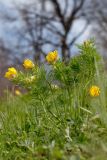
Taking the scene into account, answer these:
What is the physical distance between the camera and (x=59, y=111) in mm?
2418

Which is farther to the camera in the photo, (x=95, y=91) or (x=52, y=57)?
(x=52, y=57)

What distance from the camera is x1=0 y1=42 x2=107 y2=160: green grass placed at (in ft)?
6.91

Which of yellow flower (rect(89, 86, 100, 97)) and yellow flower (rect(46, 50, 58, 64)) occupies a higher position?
yellow flower (rect(46, 50, 58, 64))

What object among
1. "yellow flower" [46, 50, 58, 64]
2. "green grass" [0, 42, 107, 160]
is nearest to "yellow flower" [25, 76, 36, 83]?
"green grass" [0, 42, 107, 160]

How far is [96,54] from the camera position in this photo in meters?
2.44

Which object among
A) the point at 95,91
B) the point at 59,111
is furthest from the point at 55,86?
the point at 95,91

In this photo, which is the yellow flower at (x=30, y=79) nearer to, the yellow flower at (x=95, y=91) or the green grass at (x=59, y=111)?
the green grass at (x=59, y=111)

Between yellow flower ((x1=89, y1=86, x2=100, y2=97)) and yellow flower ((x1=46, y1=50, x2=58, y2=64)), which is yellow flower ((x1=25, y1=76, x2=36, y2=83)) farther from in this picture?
yellow flower ((x1=89, y1=86, x2=100, y2=97))

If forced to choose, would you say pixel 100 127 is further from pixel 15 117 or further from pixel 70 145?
pixel 15 117

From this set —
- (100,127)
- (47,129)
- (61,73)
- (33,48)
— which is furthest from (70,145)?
(33,48)

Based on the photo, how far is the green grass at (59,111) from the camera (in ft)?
6.91

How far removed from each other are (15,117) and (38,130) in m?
0.27

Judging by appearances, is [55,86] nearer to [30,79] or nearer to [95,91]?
[30,79]

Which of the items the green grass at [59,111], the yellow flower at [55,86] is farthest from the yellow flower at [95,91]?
the yellow flower at [55,86]
